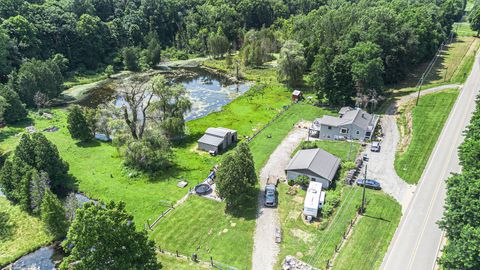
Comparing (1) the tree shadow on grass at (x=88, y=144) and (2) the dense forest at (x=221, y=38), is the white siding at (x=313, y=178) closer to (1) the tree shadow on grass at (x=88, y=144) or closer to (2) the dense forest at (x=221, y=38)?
(2) the dense forest at (x=221, y=38)

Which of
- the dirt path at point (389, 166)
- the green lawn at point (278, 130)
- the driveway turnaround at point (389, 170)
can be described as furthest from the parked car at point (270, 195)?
the dirt path at point (389, 166)

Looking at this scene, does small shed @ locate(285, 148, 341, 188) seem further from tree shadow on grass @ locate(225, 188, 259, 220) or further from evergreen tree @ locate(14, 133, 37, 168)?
evergreen tree @ locate(14, 133, 37, 168)

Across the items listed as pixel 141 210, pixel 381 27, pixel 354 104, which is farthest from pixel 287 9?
pixel 141 210

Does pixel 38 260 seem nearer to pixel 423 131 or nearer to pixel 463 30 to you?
pixel 423 131

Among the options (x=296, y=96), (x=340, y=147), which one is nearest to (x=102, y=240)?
(x=340, y=147)

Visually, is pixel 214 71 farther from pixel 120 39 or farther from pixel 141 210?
pixel 141 210

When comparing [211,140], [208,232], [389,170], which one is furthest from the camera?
[211,140]
